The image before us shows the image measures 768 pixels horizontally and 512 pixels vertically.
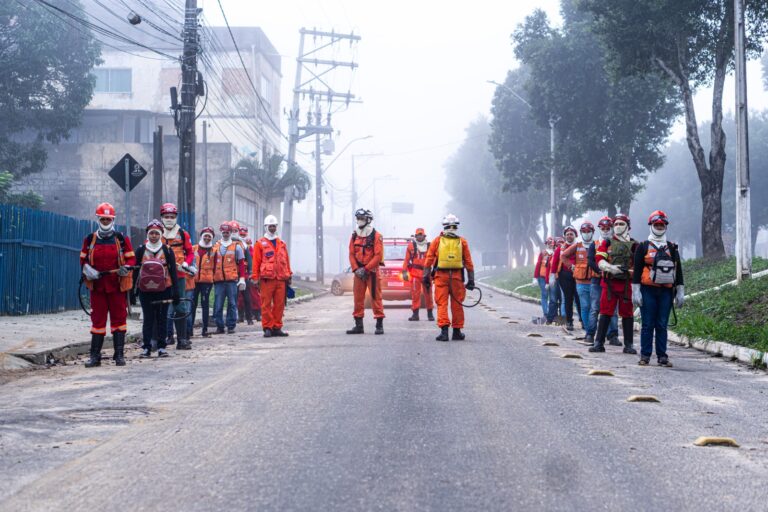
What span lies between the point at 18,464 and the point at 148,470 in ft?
2.85

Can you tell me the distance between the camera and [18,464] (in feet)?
19.8

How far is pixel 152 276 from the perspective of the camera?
12766 mm

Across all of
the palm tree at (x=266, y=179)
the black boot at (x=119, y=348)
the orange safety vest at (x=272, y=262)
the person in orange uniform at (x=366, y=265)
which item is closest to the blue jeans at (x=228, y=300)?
the orange safety vest at (x=272, y=262)

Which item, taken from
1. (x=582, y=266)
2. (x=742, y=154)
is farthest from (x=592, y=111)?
(x=582, y=266)

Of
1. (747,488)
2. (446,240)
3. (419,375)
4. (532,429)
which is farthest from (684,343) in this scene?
(747,488)

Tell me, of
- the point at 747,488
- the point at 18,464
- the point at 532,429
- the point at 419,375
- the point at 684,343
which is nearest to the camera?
the point at 747,488

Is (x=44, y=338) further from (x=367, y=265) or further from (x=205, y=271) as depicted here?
(x=367, y=265)

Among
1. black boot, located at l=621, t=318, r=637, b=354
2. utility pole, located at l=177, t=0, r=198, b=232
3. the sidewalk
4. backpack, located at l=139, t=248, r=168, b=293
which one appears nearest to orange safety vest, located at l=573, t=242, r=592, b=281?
black boot, located at l=621, t=318, r=637, b=354

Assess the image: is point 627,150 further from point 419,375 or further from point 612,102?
point 419,375

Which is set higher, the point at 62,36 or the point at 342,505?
the point at 62,36

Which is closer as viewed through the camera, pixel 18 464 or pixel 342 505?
pixel 342 505

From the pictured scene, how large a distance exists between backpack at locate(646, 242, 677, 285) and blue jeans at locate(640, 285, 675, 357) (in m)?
0.15

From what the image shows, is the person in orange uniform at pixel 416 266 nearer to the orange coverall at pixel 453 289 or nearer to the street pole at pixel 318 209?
the orange coverall at pixel 453 289

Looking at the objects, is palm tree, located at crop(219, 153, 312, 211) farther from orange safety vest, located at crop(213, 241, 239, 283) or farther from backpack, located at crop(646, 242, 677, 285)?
backpack, located at crop(646, 242, 677, 285)
